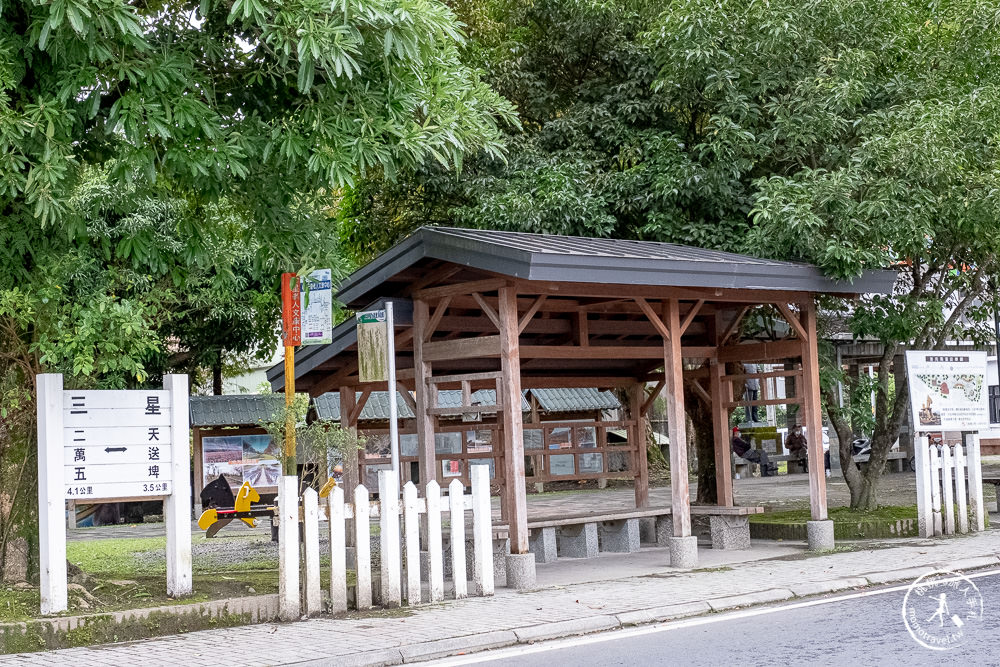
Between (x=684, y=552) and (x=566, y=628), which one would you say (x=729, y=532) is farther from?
(x=566, y=628)

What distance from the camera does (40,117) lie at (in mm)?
7973

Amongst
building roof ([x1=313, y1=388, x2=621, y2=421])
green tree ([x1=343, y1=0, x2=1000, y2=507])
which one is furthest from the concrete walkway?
building roof ([x1=313, y1=388, x2=621, y2=421])

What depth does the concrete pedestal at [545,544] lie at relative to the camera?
13.5 metres

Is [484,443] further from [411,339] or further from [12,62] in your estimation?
[12,62]

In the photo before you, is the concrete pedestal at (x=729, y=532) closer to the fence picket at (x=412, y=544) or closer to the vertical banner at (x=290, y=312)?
the fence picket at (x=412, y=544)

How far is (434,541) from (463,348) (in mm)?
2575

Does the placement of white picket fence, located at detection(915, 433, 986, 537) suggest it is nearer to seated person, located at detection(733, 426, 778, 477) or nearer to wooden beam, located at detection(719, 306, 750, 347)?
wooden beam, located at detection(719, 306, 750, 347)

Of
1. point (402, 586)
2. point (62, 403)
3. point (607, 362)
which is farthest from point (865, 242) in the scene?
point (62, 403)

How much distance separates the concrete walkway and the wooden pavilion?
877 millimetres

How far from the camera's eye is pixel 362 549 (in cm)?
957

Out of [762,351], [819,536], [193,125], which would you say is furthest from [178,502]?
[762,351]

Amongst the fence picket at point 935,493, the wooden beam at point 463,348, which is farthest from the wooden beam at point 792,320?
the wooden beam at point 463,348

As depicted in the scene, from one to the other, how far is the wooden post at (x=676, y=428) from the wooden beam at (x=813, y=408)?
2086 mm

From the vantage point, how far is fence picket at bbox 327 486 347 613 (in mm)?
9406
